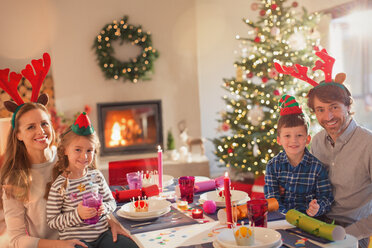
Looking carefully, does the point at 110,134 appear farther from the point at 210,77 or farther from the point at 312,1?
the point at 312,1

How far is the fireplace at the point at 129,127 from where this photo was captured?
18.5 ft

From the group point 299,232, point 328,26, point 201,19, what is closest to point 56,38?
point 201,19

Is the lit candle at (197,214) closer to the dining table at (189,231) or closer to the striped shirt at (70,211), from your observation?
the dining table at (189,231)

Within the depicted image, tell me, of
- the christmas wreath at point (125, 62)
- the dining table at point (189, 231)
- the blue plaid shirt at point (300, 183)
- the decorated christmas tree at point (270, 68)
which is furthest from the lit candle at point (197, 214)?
the christmas wreath at point (125, 62)

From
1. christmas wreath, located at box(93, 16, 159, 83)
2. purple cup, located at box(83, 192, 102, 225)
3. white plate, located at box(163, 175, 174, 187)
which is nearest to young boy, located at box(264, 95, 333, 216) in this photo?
white plate, located at box(163, 175, 174, 187)

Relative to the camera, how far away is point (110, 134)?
5699 millimetres

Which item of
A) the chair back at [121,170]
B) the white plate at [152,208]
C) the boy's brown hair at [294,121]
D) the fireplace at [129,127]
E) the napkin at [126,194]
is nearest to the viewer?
the white plate at [152,208]

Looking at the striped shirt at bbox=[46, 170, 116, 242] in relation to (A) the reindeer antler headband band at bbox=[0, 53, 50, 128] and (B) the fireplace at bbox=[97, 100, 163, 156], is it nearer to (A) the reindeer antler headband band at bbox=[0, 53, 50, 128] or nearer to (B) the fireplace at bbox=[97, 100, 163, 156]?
(A) the reindeer antler headband band at bbox=[0, 53, 50, 128]

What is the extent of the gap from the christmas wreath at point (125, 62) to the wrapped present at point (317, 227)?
4.25 m

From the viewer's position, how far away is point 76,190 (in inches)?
78.7

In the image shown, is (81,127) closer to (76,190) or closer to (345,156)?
(76,190)

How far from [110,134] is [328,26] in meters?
3.15

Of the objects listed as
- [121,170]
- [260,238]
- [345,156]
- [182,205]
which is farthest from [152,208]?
[121,170]

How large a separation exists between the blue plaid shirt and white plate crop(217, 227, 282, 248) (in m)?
0.47
